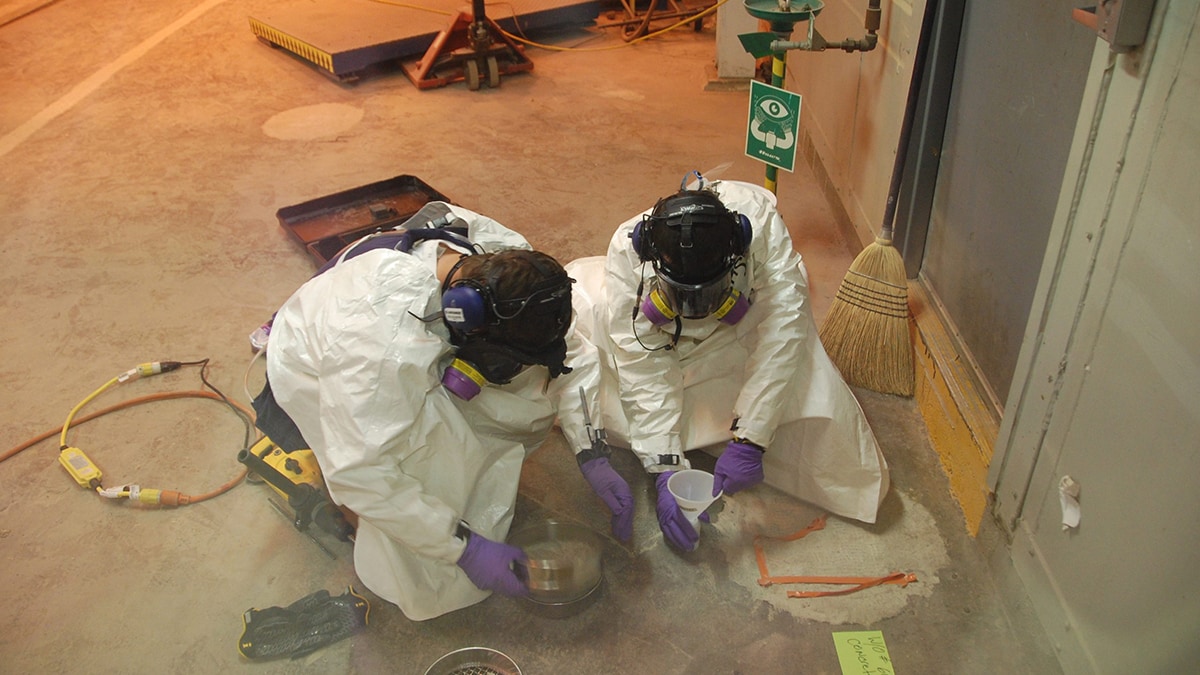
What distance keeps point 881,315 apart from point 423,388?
1.39 m

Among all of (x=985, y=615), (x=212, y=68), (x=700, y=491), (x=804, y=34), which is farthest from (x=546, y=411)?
(x=212, y=68)

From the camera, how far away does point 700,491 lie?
209 cm

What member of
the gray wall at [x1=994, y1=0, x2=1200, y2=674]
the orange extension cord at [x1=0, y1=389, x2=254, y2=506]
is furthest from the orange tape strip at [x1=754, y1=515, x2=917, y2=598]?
the orange extension cord at [x1=0, y1=389, x2=254, y2=506]

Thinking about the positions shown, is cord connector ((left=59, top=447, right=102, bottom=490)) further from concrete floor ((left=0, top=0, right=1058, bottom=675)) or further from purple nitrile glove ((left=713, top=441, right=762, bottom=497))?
purple nitrile glove ((left=713, top=441, right=762, bottom=497))

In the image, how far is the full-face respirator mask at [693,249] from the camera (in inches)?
69.8

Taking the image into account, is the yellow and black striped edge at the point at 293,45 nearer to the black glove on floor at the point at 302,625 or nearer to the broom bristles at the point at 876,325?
the broom bristles at the point at 876,325

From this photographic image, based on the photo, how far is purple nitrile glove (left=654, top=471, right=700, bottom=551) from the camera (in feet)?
6.53

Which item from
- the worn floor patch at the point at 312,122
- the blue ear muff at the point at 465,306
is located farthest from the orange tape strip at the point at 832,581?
the worn floor patch at the point at 312,122

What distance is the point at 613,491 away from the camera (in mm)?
2027

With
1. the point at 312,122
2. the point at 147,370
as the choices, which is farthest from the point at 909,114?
the point at 312,122

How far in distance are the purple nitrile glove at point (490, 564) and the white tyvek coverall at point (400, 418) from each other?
4 cm

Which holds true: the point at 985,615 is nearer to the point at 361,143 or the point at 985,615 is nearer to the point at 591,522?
the point at 591,522

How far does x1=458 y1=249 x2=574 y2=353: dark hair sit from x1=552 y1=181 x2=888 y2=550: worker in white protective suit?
0.82 feet

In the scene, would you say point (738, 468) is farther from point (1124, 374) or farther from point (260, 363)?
point (260, 363)
